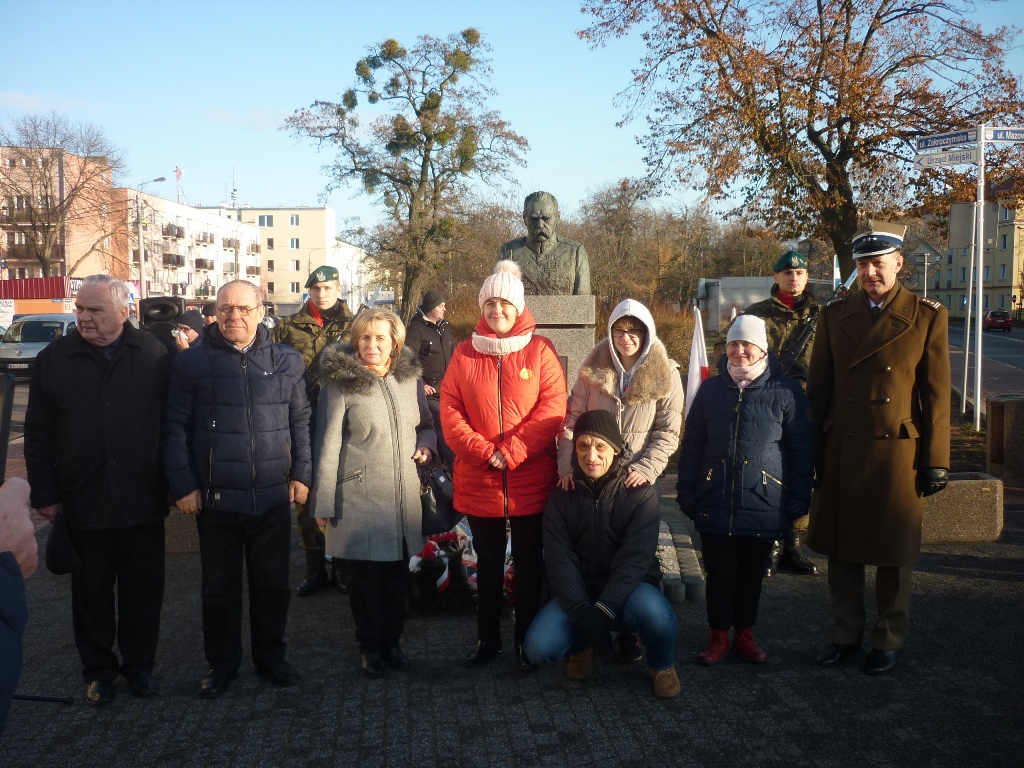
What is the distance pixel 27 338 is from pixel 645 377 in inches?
1034

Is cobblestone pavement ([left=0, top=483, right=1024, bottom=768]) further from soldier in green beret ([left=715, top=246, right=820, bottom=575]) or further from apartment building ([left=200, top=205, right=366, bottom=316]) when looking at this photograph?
apartment building ([left=200, top=205, right=366, bottom=316])

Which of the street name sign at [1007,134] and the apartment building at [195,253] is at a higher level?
the apartment building at [195,253]

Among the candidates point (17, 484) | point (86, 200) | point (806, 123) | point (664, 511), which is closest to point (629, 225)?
point (806, 123)

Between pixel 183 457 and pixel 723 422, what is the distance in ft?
8.73

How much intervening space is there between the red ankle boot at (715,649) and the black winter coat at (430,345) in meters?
4.89

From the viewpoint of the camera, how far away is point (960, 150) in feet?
33.7

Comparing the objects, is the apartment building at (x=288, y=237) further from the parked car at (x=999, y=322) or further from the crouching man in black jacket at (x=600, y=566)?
the crouching man in black jacket at (x=600, y=566)

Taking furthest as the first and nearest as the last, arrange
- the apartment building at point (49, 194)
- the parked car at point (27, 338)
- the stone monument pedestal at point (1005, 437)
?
the apartment building at point (49, 194), the parked car at point (27, 338), the stone monument pedestal at point (1005, 437)

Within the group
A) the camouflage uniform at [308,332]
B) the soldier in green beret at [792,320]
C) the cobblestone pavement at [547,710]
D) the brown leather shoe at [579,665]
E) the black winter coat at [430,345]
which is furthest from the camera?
the black winter coat at [430,345]

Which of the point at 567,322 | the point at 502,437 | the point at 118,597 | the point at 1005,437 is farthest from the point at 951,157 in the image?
the point at 118,597

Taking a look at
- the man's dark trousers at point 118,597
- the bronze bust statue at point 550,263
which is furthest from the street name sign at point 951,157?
the man's dark trousers at point 118,597

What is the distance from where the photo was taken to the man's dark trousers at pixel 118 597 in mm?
4355

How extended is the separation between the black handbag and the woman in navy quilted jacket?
47.9 inches

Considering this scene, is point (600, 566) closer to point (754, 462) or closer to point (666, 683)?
point (666, 683)
